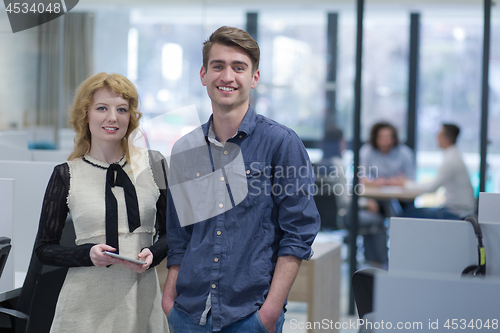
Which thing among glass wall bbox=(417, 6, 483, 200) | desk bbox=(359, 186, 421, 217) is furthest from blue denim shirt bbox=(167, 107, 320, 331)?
glass wall bbox=(417, 6, 483, 200)

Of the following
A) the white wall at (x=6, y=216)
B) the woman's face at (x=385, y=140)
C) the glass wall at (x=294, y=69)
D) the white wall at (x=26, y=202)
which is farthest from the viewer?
the glass wall at (x=294, y=69)

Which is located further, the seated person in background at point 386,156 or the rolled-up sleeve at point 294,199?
the seated person in background at point 386,156

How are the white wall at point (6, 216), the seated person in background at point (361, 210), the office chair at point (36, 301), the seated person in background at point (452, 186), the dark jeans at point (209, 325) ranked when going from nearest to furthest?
the dark jeans at point (209, 325), the office chair at point (36, 301), the white wall at point (6, 216), the seated person in background at point (452, 186), the seated person in background at point (361, 210)

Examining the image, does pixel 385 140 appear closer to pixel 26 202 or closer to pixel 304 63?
pixel 304 63

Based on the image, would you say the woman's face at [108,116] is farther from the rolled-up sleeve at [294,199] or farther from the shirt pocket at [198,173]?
the rolled-up sleeve at [294,199]

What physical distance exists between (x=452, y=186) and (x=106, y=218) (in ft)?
12.0

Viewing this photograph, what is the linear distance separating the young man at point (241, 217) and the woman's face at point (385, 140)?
3.66 metres

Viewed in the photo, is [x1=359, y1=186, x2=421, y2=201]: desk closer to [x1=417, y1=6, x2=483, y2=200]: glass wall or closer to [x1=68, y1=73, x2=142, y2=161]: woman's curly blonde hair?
[x1=417, y1=6, x2=483, y2=200]: glass wall

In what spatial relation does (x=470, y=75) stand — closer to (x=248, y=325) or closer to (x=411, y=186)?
(x=411, y=186)

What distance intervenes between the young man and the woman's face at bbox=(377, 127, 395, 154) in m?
3.66

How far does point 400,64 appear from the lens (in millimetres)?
5465

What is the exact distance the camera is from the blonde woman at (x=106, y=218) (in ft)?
5.12

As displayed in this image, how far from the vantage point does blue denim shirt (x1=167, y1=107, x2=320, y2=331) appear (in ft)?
4.68

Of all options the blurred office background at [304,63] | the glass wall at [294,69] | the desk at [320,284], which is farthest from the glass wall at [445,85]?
the desk at [320,284]
